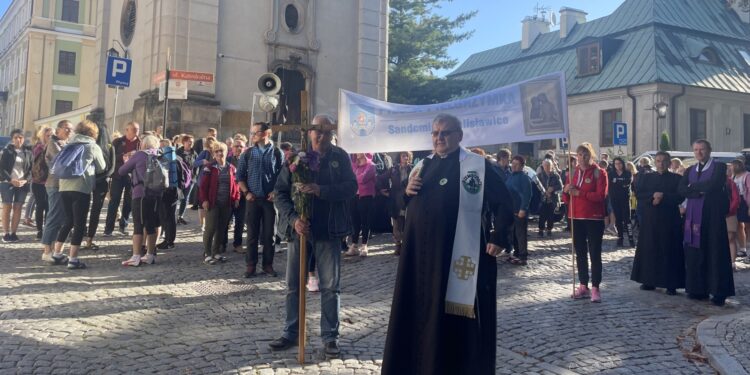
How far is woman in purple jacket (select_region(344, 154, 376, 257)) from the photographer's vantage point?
1079cm

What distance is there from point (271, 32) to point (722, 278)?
18.2 metres

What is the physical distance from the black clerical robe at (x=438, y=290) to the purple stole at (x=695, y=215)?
513cm

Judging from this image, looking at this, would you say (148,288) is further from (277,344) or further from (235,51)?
(235,51)

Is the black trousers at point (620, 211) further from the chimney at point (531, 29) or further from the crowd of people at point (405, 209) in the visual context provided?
the chimney at point (531, 29)

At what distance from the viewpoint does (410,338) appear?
4.47m

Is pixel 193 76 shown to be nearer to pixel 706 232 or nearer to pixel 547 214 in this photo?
pixel 547 214

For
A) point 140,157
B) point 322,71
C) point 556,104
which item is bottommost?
point 140,157

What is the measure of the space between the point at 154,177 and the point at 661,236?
7283mm

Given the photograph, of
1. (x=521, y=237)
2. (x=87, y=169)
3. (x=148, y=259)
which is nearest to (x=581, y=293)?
(x=521, y=237)

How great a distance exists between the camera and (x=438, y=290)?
173 inches

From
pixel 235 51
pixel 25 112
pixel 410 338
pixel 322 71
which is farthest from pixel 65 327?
pixel 25 112

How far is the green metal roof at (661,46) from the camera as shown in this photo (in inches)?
1419

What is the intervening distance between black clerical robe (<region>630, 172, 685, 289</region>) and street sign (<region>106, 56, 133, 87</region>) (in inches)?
458

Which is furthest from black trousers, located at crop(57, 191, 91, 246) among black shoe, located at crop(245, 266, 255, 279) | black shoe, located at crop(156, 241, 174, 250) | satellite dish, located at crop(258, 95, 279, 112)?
satellite dish, located at crop(258, 95, 279, 112)
